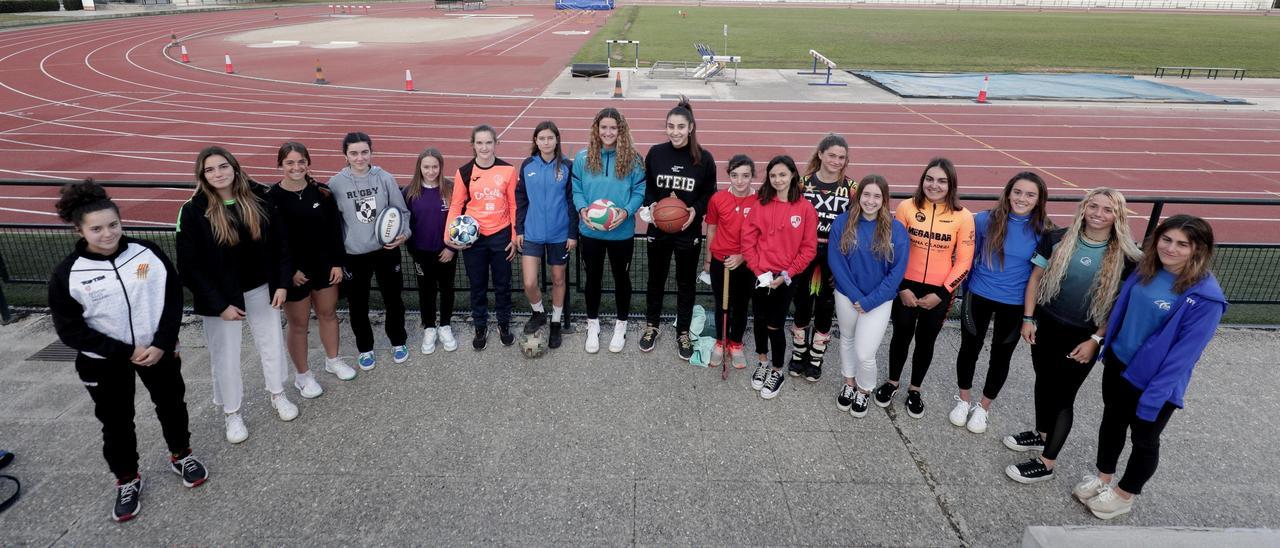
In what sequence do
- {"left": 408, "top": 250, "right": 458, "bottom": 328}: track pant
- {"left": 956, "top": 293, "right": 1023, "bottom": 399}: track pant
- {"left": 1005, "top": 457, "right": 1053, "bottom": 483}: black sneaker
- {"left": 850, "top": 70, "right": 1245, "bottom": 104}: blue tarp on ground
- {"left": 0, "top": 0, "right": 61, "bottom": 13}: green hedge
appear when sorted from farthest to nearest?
{"left": 0, "top": 0, "right": 61, "bottom": 13}: green hedge, {"left": 850, "top": 70, "right": 1245, "bottom": 104}: blue tarp on ground, {"left": 408, "top": 250, "right": 458, "bottom": 328}: track pant, {"left": 956, "top": 293, "right": 1023, "bottom": 399}: track pant, {"left": 1005, "top": 457, "right": 1053, "bottom": 483}: black sneaker

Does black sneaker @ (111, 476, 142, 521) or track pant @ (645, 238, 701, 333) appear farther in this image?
track pant @ (645, 238, 701, 333)

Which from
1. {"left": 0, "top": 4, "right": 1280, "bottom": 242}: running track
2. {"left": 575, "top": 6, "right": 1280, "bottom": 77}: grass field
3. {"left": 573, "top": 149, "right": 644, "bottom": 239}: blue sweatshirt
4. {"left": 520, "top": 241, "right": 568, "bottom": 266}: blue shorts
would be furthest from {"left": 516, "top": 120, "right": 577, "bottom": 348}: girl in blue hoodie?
{"left": 575, "top": 6, "right": 1280, "bottom": 77}: grass field

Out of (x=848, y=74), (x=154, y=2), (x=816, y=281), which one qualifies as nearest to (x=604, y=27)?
(x=848, y=74)

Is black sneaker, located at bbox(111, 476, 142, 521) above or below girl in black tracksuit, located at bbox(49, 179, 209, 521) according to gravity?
below

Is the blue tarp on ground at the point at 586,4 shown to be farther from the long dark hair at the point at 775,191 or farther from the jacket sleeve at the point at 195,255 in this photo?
the jacket sleeve at the point at 195,255

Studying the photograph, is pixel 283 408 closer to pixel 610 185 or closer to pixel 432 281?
pixel 432 281

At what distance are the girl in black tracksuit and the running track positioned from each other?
690 centimetres

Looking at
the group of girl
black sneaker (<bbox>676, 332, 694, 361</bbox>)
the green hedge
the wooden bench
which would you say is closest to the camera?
the group of girl

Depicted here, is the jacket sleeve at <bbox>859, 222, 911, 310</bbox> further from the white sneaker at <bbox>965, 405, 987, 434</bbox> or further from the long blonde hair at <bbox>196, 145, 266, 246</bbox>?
the long blonde hair at <bbox>196, 145, 266, 246</bbox>

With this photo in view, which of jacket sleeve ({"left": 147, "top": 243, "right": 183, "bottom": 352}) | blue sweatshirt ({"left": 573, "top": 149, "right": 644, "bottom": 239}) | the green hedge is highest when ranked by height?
the green hedge

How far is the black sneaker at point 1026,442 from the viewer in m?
4.20

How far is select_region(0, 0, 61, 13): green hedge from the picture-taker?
4156 centimetres

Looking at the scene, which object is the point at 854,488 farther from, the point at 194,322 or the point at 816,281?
the point at 194,322

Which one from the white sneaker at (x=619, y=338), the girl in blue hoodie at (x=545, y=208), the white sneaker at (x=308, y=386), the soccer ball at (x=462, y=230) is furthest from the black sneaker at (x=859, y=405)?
the white sneaker at (x=308, y=386)
